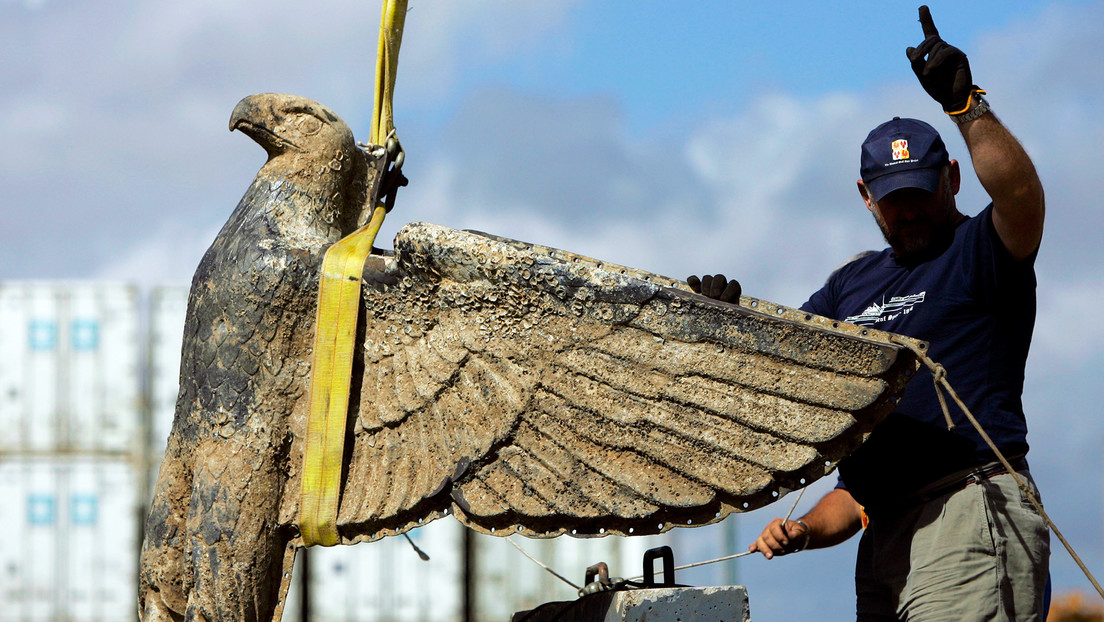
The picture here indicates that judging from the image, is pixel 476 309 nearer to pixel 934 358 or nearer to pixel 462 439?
pixel 462 439

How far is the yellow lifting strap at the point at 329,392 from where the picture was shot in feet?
10.1

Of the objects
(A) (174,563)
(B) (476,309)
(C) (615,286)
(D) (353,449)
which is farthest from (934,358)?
(A) (174,563)

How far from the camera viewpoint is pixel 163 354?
12.9m

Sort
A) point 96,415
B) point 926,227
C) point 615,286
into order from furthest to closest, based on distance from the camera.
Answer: point 96,415, point 926,227, point 615,286

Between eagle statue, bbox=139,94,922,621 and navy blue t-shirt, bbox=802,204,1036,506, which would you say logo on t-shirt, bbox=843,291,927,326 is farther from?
eagle statue, bbox=139,94,922,621

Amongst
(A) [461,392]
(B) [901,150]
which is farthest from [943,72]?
(A) [461,392]

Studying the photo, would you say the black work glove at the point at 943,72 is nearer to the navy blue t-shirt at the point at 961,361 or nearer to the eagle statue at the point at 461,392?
the navy blue t-shirt at the point at 961,361

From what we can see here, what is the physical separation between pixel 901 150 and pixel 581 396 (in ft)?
3.82

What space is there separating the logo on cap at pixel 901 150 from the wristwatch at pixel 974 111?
41 centimetres

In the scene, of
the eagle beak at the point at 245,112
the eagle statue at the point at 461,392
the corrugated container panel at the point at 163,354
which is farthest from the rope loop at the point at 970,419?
the corrugated container panel at the point at 163,354

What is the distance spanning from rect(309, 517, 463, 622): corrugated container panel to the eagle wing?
10.2 m

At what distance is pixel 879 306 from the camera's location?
11.2 feet

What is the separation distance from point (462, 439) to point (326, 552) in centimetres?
1072

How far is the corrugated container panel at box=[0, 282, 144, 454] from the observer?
12859 millimetres
